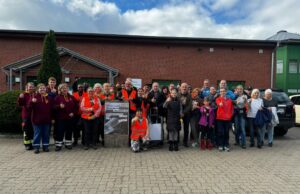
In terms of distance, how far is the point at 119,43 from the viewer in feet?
63.0

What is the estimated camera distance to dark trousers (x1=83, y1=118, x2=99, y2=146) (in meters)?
7.79

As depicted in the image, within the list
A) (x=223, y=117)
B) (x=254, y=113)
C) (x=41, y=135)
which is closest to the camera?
(x=41, y=135)

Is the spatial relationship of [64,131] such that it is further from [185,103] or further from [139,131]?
[185,103]

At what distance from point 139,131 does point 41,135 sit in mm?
2750

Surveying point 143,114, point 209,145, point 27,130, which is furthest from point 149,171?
point 27,130

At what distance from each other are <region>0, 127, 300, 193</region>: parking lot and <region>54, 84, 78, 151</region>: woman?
0.50 meters

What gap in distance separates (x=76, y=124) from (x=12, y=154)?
189cm

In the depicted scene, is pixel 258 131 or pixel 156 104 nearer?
pixel 156 104

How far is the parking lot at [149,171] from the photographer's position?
4727mm

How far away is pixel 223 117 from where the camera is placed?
311 inches

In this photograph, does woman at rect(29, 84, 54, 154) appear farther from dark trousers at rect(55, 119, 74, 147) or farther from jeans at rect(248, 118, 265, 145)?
jeans at rect(248, 118, 265, 145)

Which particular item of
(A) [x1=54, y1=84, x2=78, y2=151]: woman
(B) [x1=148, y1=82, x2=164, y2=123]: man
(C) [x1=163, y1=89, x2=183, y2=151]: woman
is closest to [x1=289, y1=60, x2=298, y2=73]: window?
(B) [x1=148, y1=82, x2=164, y2=123]: man

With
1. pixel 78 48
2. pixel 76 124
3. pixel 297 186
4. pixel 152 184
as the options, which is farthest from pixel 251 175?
pixel 78 48

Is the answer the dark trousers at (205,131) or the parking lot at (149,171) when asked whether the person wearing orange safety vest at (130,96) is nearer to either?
the parking lot at (149,171)
